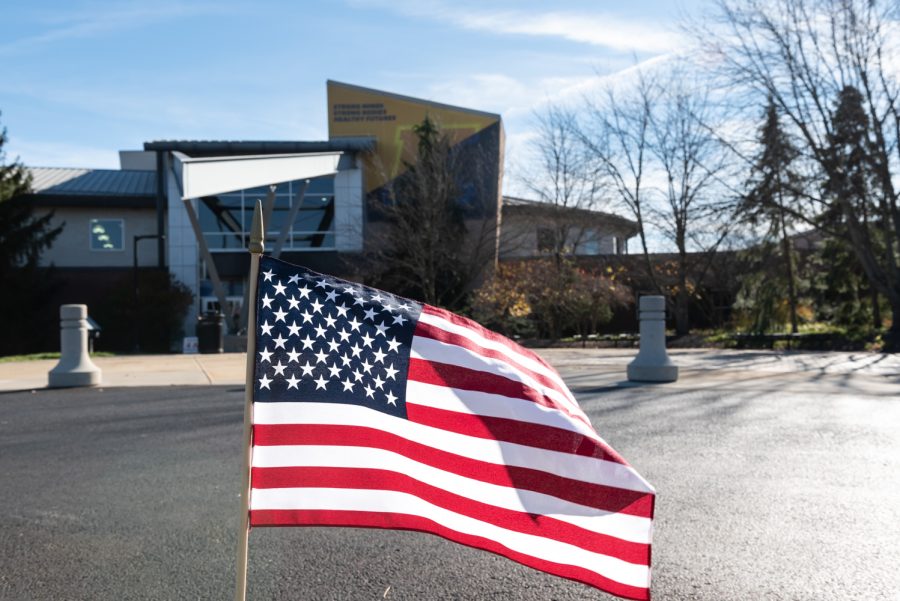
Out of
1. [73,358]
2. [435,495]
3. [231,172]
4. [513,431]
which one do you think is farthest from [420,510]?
[231,172]

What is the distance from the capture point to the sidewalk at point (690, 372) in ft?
41.6

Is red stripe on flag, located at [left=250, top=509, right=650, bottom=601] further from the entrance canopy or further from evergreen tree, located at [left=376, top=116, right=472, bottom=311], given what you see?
evergreen tree, located at [left=376, top=116, right=472, bottom=311]

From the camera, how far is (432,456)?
2826 mm

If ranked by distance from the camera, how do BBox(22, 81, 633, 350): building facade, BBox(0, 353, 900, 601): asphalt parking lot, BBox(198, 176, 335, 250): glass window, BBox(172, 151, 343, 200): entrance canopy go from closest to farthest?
1. BBox(0, 353, 900, 601): asphalt parking lot
2. BBox(172, 151, 343, 200): entrance canopy
3. BBox(22, 81, 633, 350): building facade
4. BBox(198, 176, 335, 250): glass window

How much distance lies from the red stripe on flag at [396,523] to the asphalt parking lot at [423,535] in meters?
1.32

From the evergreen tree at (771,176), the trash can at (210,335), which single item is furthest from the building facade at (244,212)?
the trash can at (210,335)

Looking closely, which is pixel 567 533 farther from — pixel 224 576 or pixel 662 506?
pixel 662 506

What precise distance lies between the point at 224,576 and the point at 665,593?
7.00 ft

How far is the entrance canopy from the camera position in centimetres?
2070

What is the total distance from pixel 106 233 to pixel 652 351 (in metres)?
30.3

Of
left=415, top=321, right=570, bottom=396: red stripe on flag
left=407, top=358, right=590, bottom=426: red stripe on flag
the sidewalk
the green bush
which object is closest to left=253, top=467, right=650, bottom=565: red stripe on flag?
left=407, top=358, right=590, bottom=426: red stripe on flag

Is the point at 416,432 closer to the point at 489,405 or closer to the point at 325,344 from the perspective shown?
the point at 489,405

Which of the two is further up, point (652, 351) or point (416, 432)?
point (416, 432)

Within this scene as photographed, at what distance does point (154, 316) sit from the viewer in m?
33.4
